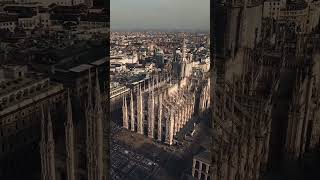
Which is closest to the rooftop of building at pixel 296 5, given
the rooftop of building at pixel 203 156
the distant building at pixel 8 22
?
the rooftop of building at pixel 203 156

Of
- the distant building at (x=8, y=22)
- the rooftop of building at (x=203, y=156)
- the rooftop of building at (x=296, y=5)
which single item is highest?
the rooftop of building at (x=296, y=5)

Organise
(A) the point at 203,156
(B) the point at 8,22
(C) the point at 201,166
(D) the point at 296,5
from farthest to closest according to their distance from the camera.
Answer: (C) the point at 201,166 < (A) the point at 203,156 < (D) the point at 296,5 < (B) the point at 8,22

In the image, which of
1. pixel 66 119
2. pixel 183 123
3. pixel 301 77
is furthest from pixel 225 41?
pixel 183 123

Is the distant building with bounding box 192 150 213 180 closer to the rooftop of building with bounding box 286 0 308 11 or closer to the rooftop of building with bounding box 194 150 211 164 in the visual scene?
the rooftop of building with bounding box 194 150 211 164

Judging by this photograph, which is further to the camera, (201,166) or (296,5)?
(201,166)

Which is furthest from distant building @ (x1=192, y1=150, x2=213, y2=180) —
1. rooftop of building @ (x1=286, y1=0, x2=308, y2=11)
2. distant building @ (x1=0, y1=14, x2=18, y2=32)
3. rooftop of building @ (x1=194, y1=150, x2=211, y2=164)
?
distant building @ (x1=0, y1=14, x2=18, y2=32)

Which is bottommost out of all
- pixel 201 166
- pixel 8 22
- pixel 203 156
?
pixel 201 166

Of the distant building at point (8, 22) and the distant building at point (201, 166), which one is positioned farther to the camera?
the distant building at point (201, 166)

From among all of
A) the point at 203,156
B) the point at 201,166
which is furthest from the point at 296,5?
the point at 201,166

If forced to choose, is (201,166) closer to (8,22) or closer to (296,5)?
(296,5)

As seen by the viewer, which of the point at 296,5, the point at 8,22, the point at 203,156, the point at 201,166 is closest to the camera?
the point at 8,22

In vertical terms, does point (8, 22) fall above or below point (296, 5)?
below

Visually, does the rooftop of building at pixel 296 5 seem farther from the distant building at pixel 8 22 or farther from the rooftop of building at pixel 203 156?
the distant building at pixel 8 22

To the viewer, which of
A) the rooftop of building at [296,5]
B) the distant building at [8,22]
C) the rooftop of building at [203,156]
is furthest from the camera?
the rooftop of building at [203,156]
